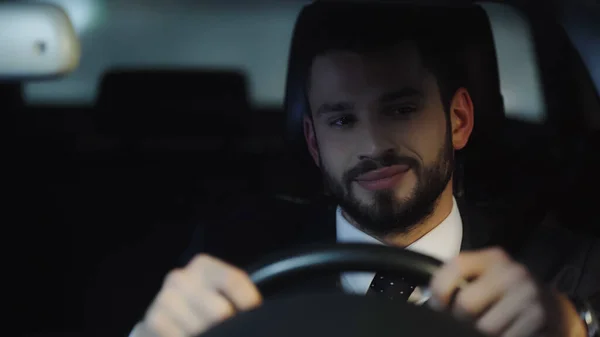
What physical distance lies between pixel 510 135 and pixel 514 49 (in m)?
0.15

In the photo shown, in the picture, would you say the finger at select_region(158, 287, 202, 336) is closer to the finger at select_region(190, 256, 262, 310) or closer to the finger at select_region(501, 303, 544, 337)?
the finger at select_region(190, 256, 262, 310)

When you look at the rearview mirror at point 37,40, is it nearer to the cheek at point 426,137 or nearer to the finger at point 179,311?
the finger at point 179,311

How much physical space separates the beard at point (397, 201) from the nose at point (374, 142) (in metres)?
0.05

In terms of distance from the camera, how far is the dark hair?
1.35 meters

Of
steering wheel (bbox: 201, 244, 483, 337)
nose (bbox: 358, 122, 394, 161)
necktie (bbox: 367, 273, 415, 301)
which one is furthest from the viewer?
nose (bbox: 358, 122, 394, 161)

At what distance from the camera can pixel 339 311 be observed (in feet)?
3.00

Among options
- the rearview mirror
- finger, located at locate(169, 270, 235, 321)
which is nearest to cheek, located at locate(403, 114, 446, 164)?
finger, located at locate(169, 270, 235, 321)

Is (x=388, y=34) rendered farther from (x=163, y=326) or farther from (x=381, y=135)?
(x=163, y=326)

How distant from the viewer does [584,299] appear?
129cm

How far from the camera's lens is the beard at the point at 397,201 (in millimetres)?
1345

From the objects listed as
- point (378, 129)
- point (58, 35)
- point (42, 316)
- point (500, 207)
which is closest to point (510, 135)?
point (500, 207)

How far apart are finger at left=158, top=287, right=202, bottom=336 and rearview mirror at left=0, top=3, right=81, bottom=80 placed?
1.39 feet

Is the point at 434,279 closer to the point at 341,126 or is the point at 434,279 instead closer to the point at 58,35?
the point at 341,126

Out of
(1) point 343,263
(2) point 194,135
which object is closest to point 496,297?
(1) point 343,263
